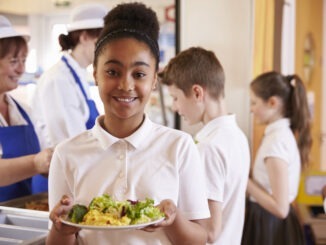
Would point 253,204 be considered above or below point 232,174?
below

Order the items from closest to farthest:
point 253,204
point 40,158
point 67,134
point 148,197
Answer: point 148,197 < point 40,158 < point 67,134 < point 253,204

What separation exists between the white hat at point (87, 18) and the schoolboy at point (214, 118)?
56 centimetres

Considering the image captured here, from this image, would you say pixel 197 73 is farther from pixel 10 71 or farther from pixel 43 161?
pixel 10 71

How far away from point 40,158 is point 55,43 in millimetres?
1434

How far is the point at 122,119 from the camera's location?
1.05 m

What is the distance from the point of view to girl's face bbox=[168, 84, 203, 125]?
1.49m

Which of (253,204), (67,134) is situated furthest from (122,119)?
(253,204)

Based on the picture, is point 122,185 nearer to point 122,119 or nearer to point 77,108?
point 122,119

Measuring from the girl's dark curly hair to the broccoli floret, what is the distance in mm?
322

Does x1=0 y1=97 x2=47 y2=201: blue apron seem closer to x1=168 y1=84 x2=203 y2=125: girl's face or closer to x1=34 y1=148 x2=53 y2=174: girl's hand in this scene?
x1=34 y1=148 x2=53 y2=174: girl's hand

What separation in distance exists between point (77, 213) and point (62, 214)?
0.13ft

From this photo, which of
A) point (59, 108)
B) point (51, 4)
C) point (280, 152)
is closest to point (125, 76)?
point (59, 108)

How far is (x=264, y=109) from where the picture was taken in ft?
7.32

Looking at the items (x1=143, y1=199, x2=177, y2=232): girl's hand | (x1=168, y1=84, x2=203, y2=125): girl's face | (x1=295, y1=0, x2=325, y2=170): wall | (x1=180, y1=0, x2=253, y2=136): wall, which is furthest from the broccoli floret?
(x1=295, y1=0, x2=325, y2=170): wall
